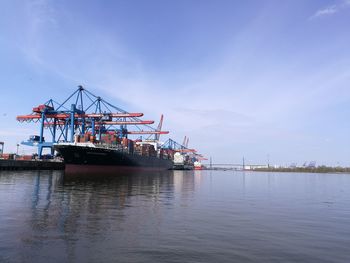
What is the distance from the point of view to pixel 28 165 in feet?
209

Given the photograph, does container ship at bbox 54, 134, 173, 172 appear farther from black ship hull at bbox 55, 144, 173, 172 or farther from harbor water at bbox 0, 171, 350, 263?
harbor water at bbox 0, 171, 350, 263

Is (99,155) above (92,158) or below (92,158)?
above

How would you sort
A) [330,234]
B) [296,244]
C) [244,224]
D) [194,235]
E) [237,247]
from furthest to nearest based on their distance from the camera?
[244,224], [330,234], [194,235], [296,244], [237,247]

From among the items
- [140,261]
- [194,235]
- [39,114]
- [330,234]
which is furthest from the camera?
[39,114]

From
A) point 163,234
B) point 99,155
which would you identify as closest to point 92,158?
point 99,155

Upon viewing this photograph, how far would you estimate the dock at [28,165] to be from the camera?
2211 inches

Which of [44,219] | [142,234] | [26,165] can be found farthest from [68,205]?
[26,165]

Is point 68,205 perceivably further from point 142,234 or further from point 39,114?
point 39,114

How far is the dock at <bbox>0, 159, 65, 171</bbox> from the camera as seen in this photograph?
56.2 metres

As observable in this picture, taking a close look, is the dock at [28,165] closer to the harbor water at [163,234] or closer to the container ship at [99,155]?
the container ship at [99,155]

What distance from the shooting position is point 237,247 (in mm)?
8688

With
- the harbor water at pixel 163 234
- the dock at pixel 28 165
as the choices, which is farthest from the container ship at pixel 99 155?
the harbor water at pixel 163 234

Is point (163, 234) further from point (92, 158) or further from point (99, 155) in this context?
point (99, 155)

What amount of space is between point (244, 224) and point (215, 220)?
4.12ft
